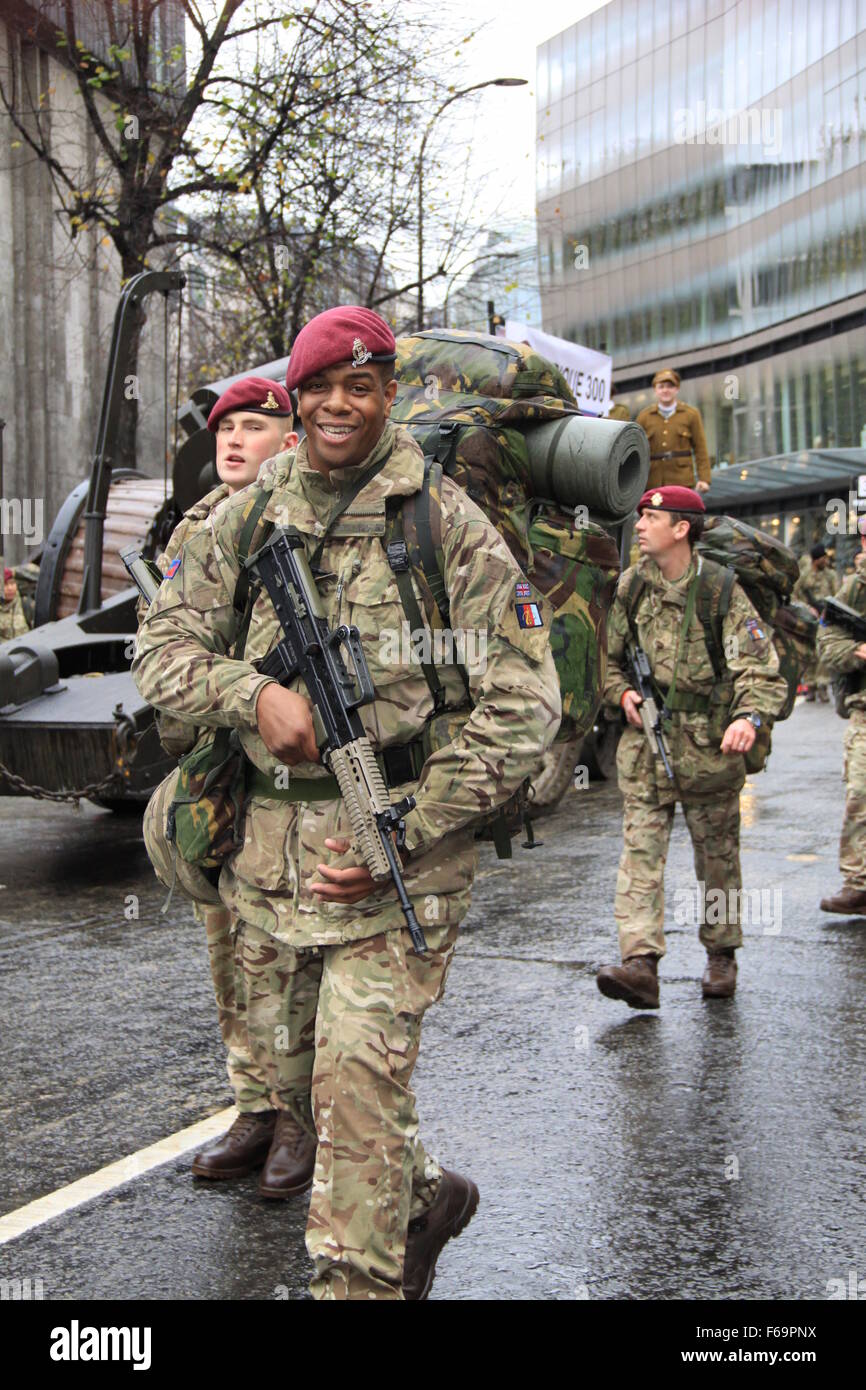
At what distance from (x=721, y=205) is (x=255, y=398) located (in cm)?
4264

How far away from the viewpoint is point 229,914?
14.5ft

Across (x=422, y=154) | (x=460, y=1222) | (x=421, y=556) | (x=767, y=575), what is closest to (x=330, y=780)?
(x=421, y=556)

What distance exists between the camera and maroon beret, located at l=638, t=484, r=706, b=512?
612cm

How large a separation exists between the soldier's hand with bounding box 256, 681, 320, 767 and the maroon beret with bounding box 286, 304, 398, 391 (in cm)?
65

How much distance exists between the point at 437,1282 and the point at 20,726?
537 centimetres

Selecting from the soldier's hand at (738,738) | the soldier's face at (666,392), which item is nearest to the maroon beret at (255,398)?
the soldier's hand at (738,738)

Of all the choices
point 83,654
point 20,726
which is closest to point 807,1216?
point 20,726

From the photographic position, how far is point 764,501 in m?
38.3

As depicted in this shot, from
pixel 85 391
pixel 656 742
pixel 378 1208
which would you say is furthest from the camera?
pixel 85 391

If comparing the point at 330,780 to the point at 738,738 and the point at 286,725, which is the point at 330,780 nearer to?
the point at 286,725

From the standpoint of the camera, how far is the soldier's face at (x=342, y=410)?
10.6 ft

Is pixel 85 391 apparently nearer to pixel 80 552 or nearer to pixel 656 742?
pixel 80 552

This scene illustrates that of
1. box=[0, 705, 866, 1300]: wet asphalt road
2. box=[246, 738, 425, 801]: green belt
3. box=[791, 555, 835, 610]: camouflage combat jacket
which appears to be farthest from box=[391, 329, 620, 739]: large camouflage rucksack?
box=[791, 555, 835, 610]: camouflage combat jacket

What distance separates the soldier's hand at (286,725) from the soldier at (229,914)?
2.39 ft
